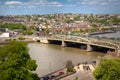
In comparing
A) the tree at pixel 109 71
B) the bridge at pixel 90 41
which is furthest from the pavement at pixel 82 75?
the bridge at pixel 90 41

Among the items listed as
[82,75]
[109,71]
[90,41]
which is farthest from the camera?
[90,41]

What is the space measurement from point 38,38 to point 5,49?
32.7 metres

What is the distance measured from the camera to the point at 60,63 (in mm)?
25156

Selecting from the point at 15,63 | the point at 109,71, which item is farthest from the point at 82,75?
the point at 15,63

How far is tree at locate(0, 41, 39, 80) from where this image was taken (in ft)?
38.2

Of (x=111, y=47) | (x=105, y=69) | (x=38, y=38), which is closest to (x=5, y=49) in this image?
(x=105, y=69)

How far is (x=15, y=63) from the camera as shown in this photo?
11742mm

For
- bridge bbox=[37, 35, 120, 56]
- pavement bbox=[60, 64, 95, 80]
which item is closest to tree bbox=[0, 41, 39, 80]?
pavement bbox=[60, 64, 95, 80]

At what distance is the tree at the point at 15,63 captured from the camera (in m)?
11.7

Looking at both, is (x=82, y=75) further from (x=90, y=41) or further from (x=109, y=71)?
(x=90, y=41)

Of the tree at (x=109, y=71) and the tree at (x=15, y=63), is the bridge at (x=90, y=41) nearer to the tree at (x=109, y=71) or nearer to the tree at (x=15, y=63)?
the tree at (x=109, y=71)

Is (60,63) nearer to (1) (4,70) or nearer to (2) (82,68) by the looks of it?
(2) (82,68)

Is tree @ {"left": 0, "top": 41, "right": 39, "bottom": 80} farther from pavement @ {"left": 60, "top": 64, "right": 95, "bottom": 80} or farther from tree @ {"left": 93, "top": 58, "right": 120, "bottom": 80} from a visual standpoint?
pavement @ {"left": 60, "top": 64, "right": 95, "bottom": 80}

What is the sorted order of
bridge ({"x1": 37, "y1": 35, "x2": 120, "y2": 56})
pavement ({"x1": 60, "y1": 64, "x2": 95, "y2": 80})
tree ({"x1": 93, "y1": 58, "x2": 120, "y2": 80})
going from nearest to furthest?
tree ({"x1": 93, "y1": 58, "x2": 120, "y2": 80}) < pavement ({"x1": 60, "y1": 64, "x2": 95, "y2": 80}) < bridge ({"x1": 37, "y1": 35, "x2": 120, "y2": 56})
